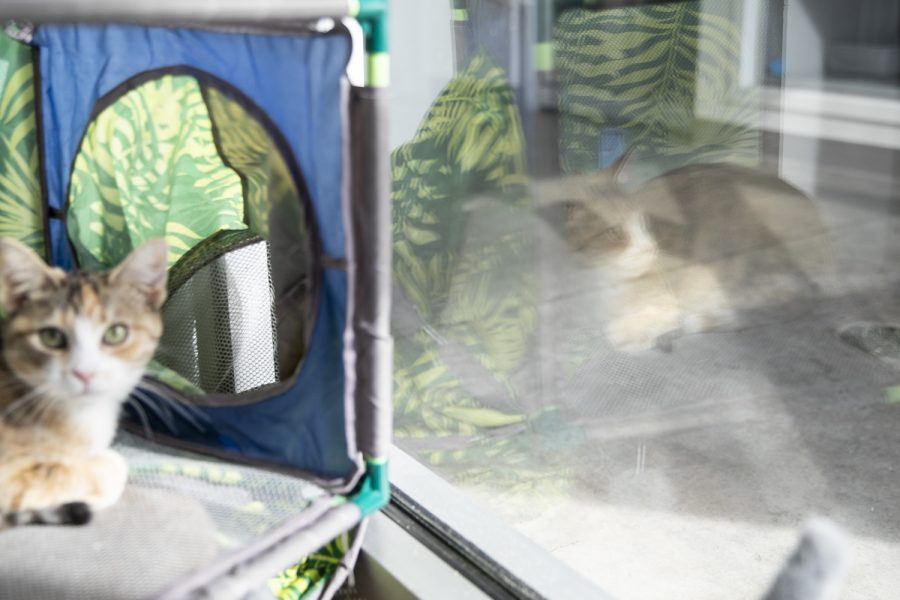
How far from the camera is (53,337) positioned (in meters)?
0.67

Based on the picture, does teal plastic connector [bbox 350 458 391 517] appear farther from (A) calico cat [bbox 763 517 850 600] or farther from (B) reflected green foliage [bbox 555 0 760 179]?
(B) reflected green foliage [bbox 555 0 760 179]

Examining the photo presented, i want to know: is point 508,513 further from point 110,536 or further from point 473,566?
point 110,536

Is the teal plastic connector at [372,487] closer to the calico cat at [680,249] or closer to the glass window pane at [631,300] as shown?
the glass window pane at [631,300]

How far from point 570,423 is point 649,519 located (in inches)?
9.9

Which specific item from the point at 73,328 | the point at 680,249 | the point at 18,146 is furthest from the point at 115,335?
the point at 680,249

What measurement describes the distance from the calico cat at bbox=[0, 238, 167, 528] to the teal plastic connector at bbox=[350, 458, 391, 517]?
193mm

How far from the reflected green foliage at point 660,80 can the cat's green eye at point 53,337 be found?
800 millimetres

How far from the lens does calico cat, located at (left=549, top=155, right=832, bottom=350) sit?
1.28 m

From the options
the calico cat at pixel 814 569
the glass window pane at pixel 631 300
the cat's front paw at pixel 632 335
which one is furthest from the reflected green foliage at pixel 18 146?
the cat's front paw at pixel 632 335

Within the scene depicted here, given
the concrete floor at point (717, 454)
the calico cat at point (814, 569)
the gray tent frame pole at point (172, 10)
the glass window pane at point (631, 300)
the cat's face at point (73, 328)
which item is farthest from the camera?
the glass window pane at point (631, 300)

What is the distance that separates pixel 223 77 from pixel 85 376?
0.26m

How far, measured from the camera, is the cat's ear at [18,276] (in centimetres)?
68

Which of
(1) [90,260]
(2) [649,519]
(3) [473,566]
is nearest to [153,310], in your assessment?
(1) [90,260]

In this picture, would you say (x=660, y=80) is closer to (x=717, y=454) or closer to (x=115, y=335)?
(x=717, y=454)
